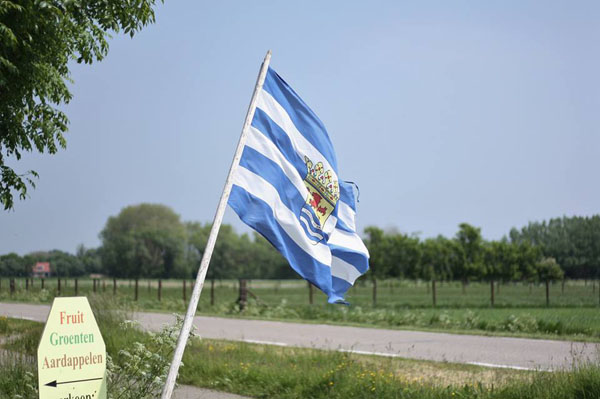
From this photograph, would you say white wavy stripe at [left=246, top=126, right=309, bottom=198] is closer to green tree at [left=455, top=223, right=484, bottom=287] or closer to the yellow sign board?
the yellow sign board

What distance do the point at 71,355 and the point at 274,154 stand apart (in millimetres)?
2283

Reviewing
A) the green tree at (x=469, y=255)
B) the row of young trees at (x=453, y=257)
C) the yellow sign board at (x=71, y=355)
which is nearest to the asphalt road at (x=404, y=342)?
the yellow sign board at (x=71, y=355)

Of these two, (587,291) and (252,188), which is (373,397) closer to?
(252,188)

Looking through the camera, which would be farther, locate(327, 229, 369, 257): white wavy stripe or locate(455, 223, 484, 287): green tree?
locate(455, 223, 484, 287): green tree

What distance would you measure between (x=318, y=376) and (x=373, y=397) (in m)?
1.19

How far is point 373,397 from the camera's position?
342 inches

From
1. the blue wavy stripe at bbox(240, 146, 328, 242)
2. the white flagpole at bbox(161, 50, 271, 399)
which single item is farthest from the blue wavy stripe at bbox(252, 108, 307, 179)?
the white flagpole at bbox(161, 50, 271, 399)

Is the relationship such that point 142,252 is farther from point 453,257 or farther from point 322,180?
point 322,180

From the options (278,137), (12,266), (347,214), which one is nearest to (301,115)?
(278,137)

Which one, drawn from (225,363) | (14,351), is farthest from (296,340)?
(14,351)

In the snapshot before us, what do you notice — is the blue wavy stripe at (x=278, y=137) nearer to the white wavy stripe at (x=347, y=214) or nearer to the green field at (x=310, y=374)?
the white wavy stripe at (x=347, y=214)

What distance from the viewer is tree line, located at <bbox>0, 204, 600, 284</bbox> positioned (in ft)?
97.0

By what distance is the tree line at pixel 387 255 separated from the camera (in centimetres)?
2957

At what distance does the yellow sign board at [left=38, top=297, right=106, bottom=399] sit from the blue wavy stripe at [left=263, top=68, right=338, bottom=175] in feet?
7.63
